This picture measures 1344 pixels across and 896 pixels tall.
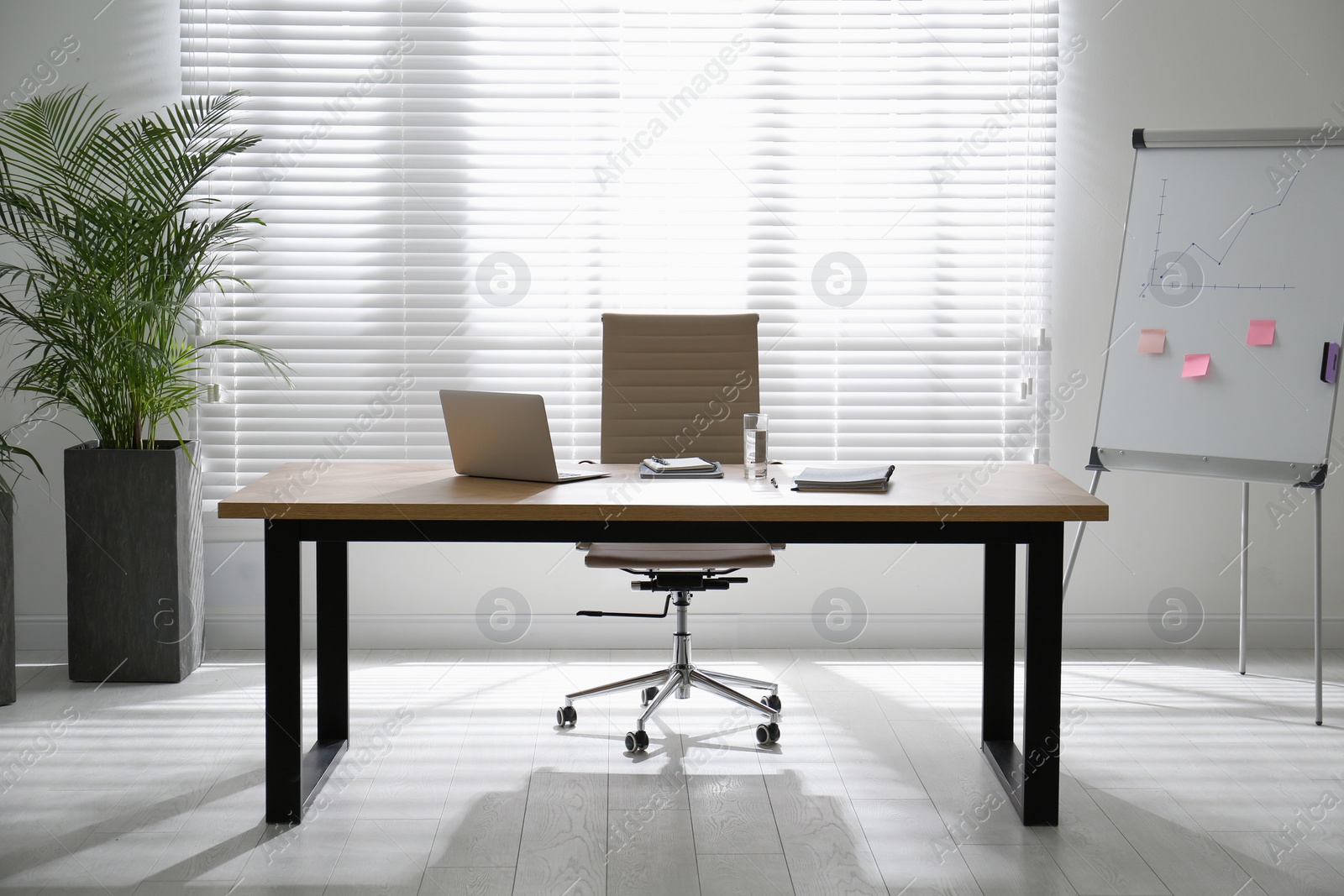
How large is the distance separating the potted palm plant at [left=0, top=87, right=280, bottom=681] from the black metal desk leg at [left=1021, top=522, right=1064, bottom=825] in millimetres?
2551

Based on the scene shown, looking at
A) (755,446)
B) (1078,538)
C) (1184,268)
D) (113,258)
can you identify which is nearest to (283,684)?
(755,446)

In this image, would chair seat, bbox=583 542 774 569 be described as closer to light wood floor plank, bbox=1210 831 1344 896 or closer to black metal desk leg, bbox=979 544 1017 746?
black metal desk leg, bbox=979 544 1017 746

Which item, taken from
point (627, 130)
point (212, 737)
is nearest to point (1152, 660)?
point (627, 130)

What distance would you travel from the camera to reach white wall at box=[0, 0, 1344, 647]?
3900 mm

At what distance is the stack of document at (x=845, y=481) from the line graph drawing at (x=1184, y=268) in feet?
4.67

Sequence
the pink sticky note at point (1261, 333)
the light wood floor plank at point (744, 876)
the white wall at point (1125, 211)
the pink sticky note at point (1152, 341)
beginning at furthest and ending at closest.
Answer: the white wall at point (1125, 211) → the pink sticky note at point (1152, 341) → the pink sticky note at point (1261, 333) → the light wood floor plank at point (744, 876)

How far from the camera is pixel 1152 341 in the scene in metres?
3.54

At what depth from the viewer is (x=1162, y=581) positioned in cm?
407

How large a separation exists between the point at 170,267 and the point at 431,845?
79.8 inches

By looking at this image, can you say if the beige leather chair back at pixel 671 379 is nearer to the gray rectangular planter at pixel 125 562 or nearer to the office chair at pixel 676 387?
the office chair at pixel 676 387

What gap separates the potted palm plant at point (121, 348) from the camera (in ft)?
11.0

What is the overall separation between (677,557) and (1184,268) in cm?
189

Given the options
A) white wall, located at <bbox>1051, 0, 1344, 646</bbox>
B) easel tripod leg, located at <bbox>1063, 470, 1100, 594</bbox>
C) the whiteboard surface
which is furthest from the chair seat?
white wall, located at <bbox>1051, 0, 1344, 646</bbox>

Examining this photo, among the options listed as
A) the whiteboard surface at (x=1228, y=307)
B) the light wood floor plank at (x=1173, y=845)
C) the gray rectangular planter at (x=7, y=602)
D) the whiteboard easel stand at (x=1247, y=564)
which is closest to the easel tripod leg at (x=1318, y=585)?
the whiteboard easel stand at (x=1247, y=564)
